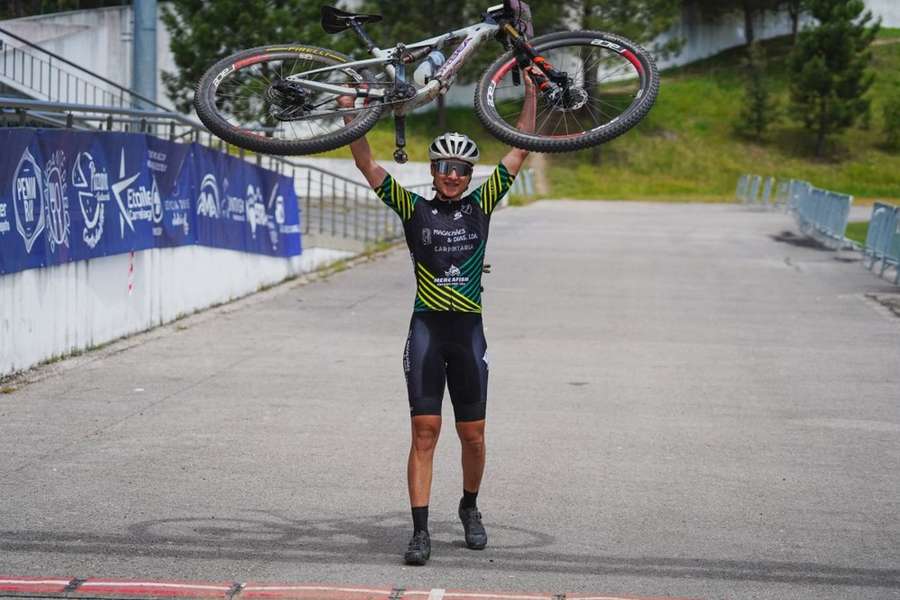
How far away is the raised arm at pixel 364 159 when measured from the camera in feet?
25.0

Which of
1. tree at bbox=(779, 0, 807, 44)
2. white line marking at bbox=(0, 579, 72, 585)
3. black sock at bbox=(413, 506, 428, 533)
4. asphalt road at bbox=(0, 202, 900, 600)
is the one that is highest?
tree at bbox=(779, 0, 807, 44)

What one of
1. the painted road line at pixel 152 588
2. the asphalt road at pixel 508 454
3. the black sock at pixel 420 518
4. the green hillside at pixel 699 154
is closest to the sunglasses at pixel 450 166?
the black sock at pixel 420 518

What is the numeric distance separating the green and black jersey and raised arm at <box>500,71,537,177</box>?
0.70 ft

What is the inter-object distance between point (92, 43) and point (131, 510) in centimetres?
2411

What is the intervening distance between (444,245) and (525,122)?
82cm

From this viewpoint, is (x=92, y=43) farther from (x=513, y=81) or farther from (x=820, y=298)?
(x=513, y=81)

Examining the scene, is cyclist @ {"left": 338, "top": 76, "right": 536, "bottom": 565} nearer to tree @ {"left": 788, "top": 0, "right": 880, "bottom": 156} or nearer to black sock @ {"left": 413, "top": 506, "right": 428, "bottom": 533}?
black sock @ {"left": 413, "top": 506, "right": 428, "bottom": 533}

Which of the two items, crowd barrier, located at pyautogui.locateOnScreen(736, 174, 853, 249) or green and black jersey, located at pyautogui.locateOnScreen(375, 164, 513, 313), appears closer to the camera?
green and black jersey, located at pyautogui.locateOnScreen(375, 164, 513, 313)

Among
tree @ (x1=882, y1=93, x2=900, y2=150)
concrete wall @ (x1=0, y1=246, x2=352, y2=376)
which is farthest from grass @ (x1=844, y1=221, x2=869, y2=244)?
tree @ (x1=882, y1=93, x2=900, y2=150)

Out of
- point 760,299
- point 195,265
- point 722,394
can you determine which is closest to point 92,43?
point 195,265

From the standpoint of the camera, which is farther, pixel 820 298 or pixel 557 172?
pixel 557 172

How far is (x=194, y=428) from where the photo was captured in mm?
11406

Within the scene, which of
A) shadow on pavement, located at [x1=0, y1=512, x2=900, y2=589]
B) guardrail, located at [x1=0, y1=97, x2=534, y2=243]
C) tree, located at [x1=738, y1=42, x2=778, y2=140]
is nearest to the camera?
shadow on pavement, located at [x1=0, y1=512, x2=900, y2=589]

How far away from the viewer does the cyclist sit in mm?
7566
